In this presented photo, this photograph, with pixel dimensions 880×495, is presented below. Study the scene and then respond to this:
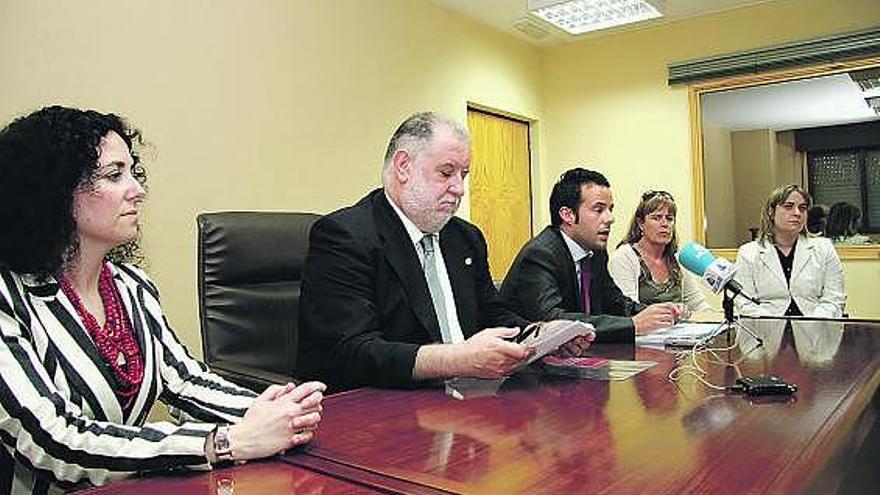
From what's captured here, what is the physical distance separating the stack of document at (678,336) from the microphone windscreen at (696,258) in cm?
18

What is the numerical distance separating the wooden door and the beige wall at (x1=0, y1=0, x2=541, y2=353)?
1.95 ft

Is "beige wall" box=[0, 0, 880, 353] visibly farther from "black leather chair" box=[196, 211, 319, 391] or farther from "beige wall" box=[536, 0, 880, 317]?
"black leather chair" box=[196, 211, 319, 391]

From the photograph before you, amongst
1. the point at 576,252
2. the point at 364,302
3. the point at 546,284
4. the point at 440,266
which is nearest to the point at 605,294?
the point at 576,252

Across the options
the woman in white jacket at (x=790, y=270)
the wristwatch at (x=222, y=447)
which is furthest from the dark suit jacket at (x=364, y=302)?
the woman in white jacket at (x=790, y=270)

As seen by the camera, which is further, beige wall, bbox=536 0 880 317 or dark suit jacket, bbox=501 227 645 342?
beige wall, bbox=536 0 880 317

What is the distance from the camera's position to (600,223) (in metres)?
2.46

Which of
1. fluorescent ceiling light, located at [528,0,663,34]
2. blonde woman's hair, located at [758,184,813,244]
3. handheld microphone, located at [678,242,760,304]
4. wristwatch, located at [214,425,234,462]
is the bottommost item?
wristwatch, located at [214,425,234,462]

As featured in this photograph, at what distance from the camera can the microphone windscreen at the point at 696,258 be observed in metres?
2.10

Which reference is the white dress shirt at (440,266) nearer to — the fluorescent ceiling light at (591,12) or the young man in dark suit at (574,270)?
the young man in dark suit at (574,270)

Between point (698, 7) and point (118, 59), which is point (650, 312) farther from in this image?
point (698, 7)

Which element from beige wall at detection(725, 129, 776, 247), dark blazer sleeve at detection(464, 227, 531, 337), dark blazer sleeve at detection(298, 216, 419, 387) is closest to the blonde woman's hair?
beige wall at detection(725, 129, 776, 247)

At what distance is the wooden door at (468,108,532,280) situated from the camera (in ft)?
15.1

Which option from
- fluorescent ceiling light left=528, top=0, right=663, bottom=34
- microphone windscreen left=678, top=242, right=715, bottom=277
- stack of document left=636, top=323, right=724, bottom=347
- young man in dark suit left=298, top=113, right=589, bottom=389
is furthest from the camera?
fluorescent ceiling light left=528, top=0, right=663, bottom=34

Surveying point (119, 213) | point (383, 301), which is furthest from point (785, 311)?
point (119, 213)
